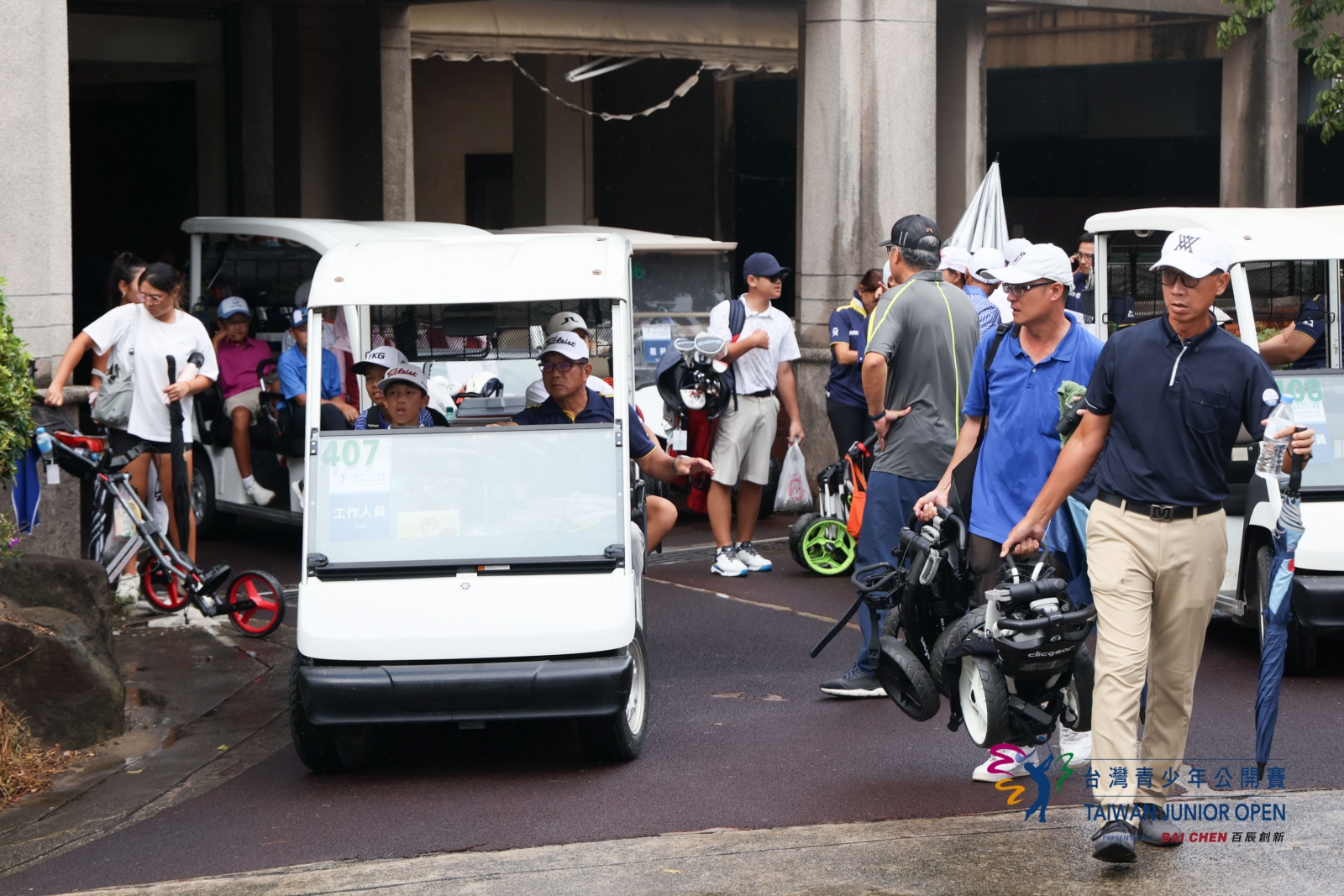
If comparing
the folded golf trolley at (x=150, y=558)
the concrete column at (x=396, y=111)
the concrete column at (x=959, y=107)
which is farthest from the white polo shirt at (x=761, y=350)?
the concrete column at (x=396, y=111)

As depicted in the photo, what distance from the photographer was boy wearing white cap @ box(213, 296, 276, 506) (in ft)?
35.3

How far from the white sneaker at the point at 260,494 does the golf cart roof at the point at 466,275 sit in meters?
4.34

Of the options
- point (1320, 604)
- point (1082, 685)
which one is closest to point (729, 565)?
point (1320, 604)

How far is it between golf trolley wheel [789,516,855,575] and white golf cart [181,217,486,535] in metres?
2.87

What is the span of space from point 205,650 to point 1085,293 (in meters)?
7.18

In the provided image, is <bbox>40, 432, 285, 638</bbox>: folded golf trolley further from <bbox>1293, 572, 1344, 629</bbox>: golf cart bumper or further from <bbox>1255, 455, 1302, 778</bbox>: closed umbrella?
<bbox>1255, 455, 1302, 778</bbox>: closed umbrella

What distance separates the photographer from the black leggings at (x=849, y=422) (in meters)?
9.88

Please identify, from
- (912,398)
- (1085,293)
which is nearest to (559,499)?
(912,398)

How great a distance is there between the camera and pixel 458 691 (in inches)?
232

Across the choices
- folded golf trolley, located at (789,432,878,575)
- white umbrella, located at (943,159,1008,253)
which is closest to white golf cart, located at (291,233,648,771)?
folded golf trolley, located at (789,432,878,575)

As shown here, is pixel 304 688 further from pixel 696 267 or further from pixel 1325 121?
pixel 1325 121

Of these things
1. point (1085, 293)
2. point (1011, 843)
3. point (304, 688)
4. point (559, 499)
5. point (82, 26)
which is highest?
point (82, 26)

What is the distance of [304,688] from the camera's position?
5938mm

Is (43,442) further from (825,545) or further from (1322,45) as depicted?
(1322,45)
